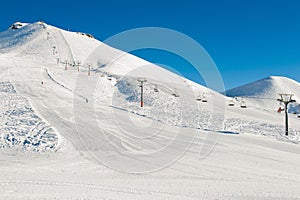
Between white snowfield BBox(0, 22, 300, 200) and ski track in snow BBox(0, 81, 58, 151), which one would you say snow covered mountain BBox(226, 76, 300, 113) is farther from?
ski track in snow BBox(0, 81, 58, 151)

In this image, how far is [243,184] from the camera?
9.23m

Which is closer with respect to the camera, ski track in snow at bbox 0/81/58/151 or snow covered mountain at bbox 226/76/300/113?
ski track in snow at bbox 0/81/58/151

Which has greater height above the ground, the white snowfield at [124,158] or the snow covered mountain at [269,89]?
the snow covered mountain at [269,89]

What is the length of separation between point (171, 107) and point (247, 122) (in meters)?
7.57

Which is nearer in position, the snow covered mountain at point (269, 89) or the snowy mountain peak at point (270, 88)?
the snow covered mountain at point (269, 89)

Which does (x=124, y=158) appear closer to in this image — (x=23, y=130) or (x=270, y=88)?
(x=23, y=130)

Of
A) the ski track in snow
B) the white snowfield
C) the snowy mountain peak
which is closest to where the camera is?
the white snowfield

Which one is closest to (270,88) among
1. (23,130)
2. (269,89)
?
(269,89)

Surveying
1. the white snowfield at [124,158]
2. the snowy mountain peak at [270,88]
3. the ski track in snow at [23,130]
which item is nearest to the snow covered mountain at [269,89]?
the snowy mountain peak at [270,88]

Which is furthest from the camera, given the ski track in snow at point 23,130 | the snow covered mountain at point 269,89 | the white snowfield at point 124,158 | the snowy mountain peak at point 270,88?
the snowy mountain peak at point 270,88

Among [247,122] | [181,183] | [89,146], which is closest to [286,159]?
[181,183]

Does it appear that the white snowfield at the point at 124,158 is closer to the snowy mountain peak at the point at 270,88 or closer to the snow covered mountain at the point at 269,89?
the snow covered mountain at the point at 269,89

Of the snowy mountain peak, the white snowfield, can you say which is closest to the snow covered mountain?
the snowy mountain peak

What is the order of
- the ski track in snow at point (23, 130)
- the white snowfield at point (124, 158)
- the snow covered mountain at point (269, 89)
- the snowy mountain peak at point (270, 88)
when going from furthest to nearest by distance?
the snowy mountain peak at point (270, 88) < the snow covered mountain at point (269, 89) < the ski track in snow at point (23, 130) < the white snowfield at point (124, 158)
